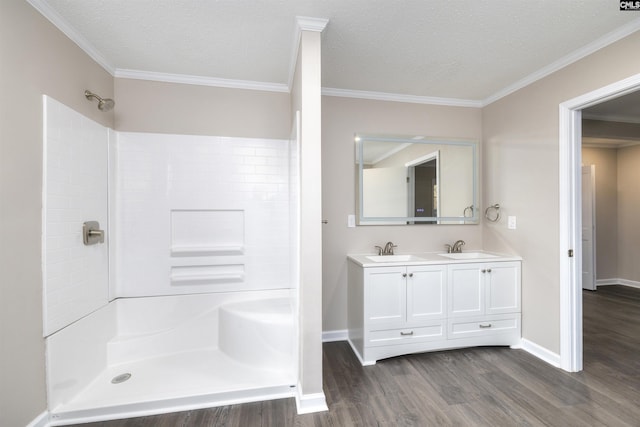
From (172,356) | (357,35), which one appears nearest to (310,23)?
(357,35)

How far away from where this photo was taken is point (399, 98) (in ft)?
9.67

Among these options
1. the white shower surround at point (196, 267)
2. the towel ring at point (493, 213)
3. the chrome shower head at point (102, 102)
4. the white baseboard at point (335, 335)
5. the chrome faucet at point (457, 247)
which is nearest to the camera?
the chrome shower head at point (102, 102)

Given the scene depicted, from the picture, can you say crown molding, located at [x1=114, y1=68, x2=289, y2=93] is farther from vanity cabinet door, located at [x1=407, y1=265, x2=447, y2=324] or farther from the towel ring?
the towel ring

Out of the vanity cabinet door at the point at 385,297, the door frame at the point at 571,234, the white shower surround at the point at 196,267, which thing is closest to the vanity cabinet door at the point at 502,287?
the door frame at the point at 571,234

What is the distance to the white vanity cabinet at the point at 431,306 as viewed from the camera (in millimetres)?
2375

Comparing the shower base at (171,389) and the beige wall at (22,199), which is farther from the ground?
the beige wall at (22,199)

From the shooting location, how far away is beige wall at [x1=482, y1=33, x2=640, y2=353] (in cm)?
217

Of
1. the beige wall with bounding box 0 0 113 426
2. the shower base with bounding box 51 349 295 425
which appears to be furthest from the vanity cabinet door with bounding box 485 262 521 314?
the beige wall with bounding box 0 0 113 426

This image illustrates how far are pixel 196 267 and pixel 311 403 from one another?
1.49m

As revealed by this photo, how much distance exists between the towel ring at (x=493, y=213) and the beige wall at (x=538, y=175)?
72mm

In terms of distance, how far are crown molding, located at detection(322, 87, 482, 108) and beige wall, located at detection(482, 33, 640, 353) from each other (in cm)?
32

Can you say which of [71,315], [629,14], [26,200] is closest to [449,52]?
[629,14]

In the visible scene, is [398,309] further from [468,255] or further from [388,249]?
[468,255]

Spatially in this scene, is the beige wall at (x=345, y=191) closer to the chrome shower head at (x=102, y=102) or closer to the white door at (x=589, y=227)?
the chrome shower head at (x=102, y=102)
